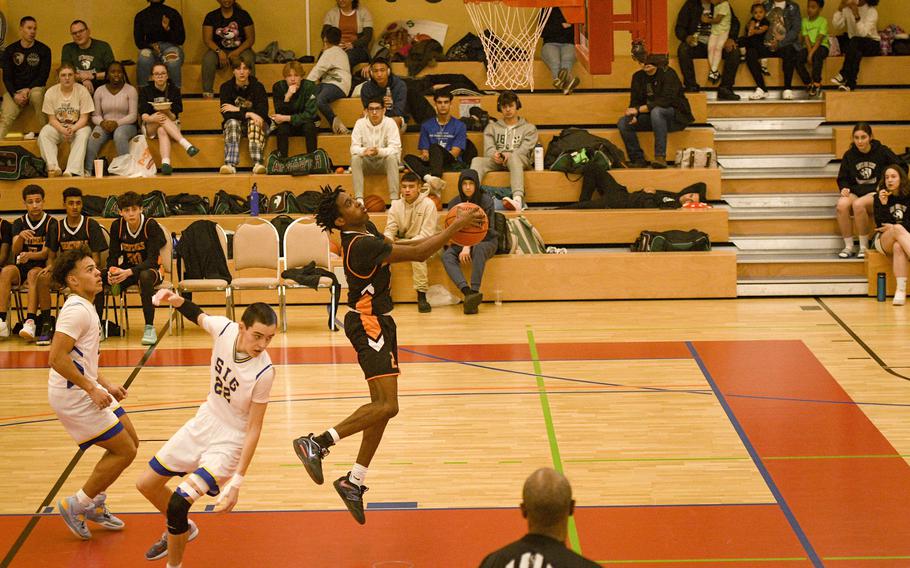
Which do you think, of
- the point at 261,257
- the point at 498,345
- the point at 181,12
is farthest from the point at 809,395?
the point at 181,12

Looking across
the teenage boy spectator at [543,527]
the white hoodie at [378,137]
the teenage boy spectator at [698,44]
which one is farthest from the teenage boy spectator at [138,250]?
the teenage boy spectator at [543,527]

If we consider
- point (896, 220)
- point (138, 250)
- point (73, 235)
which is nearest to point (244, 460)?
point (138, 250)

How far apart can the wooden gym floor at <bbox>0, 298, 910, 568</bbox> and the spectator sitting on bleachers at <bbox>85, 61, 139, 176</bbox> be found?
149 inches

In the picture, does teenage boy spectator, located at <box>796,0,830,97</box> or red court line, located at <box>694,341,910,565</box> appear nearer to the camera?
red court line, located at <box>694,341,910,565</box>

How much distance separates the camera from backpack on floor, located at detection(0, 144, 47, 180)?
14195mm

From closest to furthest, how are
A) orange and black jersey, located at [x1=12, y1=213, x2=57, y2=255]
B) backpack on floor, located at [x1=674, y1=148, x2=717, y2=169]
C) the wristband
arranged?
the wristband < orange and black jersey, located at [x1=12, y1=213, x2=57, y2=255] < backpack on floor, located at [x1=674, y1=148, x2=717, y2=169]

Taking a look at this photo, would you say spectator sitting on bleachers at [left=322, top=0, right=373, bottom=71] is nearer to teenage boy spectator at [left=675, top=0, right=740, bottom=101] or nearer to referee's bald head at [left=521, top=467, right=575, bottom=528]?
teenage boy spectator at [left=675, top=0, right=740, bottom=101]

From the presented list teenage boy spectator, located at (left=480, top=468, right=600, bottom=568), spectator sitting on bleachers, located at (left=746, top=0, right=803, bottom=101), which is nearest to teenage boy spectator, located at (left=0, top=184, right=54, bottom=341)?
teenage boy spectator, located at (left=480, top=468, right=600, bottom=568)

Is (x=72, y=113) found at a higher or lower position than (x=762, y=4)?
lower

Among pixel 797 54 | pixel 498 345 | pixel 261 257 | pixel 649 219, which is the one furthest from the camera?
pixel 797 54

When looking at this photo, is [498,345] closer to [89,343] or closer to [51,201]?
[89,343]

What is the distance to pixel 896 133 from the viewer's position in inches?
579

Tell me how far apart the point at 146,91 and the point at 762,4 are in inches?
340

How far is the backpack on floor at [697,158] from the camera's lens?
1436 cm
